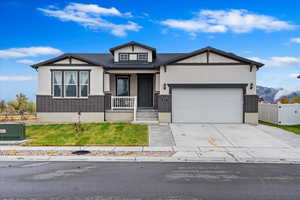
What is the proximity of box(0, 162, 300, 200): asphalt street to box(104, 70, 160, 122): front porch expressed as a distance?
8349 mm

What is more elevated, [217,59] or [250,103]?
[217,59]

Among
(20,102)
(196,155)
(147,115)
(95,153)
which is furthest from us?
(20,102)

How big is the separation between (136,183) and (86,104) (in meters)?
11.2

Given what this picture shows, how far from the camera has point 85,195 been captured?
4.34 m

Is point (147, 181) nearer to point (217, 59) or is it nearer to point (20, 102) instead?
point (217, 59)

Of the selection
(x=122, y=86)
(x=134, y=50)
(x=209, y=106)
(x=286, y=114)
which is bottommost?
(x=286, y=114)

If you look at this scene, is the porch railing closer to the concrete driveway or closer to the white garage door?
the white garage door

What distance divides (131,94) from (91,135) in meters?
6.89

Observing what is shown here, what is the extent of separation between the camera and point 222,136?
34.9 feet

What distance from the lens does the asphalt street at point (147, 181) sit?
4.39 metres

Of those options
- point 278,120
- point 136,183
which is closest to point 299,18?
point 278,120

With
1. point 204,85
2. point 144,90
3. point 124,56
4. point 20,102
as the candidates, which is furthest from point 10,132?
point 20,102

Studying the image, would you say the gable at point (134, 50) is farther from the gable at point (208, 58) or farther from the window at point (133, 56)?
the gable at point (208, 58)

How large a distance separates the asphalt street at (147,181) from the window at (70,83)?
29.1ft
